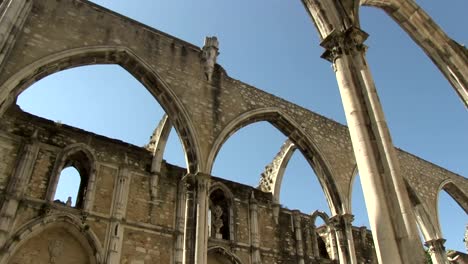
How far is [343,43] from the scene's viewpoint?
6875 mm

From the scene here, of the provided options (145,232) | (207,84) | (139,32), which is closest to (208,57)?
(207,84)

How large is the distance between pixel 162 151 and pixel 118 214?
83.9 inches

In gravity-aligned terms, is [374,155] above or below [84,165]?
below

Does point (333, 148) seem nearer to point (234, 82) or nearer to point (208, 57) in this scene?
point (234, 82)

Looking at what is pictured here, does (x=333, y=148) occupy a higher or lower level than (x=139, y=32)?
lower

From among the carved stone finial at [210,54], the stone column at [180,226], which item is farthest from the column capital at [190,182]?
the carved stone finial at [210,54]

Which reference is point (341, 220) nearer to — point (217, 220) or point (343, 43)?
point (217, 220)

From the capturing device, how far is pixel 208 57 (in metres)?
10.5

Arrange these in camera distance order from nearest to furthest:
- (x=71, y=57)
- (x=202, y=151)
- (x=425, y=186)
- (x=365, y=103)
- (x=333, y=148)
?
1. (x=365, y=103)
2. (x=71, y=57)
3. (x=202, y=151)
4. (x=333, y=148)
5. (x=425, y=186)

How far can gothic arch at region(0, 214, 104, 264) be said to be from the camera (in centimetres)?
824

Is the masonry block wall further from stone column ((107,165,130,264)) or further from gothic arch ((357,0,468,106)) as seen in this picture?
gothic arch ((357,0,468,106))

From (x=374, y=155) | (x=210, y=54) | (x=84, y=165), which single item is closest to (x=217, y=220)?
(x=84, y=165)

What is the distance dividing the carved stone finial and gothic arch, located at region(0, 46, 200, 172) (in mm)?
1409

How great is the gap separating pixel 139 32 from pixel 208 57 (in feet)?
5.95
